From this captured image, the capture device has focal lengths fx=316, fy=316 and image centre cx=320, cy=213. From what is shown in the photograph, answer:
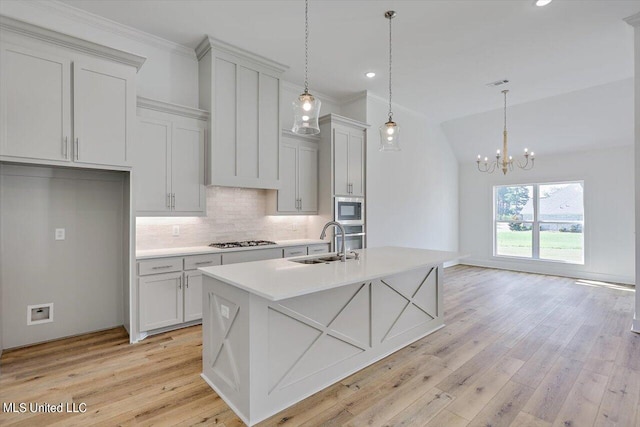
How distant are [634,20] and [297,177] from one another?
4186 mm

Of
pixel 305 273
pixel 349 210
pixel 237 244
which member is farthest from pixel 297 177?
pixel 305 273

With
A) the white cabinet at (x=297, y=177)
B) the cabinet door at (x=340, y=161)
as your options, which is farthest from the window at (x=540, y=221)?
the white cabinet at (x=297, y=177)

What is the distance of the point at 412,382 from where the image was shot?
2.51 meters

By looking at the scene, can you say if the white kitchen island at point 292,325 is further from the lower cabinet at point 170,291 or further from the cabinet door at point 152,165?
the cabinet door at point 152,165

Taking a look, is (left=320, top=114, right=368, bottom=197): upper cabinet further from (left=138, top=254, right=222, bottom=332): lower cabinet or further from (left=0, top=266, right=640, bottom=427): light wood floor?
(left=0, top=266, right=640, bottom=427): light wood floor

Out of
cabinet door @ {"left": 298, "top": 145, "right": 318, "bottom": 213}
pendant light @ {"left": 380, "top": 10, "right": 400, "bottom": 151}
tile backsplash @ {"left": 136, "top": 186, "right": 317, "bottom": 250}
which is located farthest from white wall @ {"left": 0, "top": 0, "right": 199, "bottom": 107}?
pendant light @ {"left": 380, "top": 10, "right": 400, "bottom": 151}

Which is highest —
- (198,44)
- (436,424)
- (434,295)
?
(198,44)

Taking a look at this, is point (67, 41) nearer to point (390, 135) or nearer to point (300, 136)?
point (300, 136)

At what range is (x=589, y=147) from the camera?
6.16m

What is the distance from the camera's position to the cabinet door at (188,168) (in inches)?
142

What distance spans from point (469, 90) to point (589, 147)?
2.99 metres

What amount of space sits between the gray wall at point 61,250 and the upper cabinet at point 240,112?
1.18m

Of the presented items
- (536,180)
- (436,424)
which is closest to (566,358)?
(436,424)

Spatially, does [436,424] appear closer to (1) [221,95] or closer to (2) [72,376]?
(2) [72,376]
